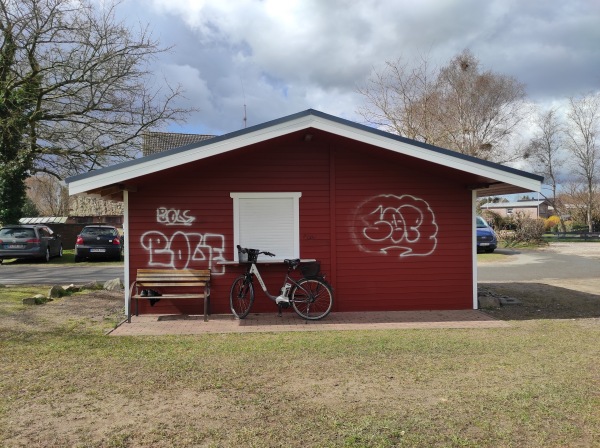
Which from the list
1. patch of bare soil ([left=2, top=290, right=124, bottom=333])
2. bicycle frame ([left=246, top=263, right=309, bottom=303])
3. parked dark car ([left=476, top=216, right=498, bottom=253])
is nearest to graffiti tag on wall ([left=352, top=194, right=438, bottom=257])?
bicycle frame ([left=246, top=263, right=309, bottom=303])

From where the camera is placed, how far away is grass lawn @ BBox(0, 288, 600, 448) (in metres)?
3.76

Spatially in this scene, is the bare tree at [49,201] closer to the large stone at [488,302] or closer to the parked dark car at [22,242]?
the parked dark car at [22,242]

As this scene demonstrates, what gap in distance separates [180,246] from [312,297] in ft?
8.16

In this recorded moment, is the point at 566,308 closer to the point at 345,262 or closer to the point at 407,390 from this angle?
the point at 345,262

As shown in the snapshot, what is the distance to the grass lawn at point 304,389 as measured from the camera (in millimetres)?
3758

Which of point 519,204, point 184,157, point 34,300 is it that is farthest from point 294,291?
point 519,204

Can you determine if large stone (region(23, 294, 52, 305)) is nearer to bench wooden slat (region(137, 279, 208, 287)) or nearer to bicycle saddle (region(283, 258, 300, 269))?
bench wooden slat (region(137, 279, 208, 287))

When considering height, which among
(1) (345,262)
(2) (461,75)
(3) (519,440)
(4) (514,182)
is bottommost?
(3) (519,440)

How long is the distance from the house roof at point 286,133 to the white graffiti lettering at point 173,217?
83cm

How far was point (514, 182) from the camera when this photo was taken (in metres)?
8.23

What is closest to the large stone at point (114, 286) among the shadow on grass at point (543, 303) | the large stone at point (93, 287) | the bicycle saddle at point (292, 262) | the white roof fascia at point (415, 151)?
the large stone at point (93, 287)

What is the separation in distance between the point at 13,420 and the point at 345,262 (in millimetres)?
5885

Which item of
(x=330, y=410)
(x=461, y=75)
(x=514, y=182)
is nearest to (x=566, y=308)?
(x=514, y=182)

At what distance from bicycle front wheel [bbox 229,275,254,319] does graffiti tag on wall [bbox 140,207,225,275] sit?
50 centimetres
